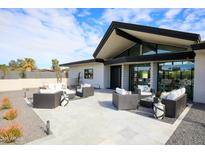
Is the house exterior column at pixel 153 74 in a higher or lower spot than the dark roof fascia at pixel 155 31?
lower

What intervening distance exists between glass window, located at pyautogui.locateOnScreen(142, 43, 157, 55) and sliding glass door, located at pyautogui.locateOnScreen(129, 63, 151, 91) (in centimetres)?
108

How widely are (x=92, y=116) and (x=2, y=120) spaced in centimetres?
343

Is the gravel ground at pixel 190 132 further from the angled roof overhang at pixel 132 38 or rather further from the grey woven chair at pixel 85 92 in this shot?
the grey woven chair at pixel 85 92

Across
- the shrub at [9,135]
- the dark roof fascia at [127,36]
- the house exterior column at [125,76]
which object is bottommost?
the shrub at [9,135]

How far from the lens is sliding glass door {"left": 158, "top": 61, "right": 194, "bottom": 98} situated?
9.80 meters

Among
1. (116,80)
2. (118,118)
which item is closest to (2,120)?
(118,118)

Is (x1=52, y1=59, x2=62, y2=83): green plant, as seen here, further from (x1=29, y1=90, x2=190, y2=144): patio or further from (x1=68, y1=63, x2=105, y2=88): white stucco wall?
(x1=29, y1=90, x2=190, y2=144): patio

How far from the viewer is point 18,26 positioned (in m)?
9.25

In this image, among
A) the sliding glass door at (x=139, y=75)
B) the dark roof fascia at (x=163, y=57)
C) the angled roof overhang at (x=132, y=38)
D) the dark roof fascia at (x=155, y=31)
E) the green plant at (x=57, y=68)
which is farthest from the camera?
the green plant at (x=57, y=68)

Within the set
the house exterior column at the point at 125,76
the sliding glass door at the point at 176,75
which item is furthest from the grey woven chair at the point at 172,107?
the house exterior column at the point at 125,76

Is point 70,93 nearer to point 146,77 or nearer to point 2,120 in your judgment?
point 2,120

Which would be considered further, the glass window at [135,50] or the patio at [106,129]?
the glass window at [135,50]

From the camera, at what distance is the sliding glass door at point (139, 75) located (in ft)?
42.1
